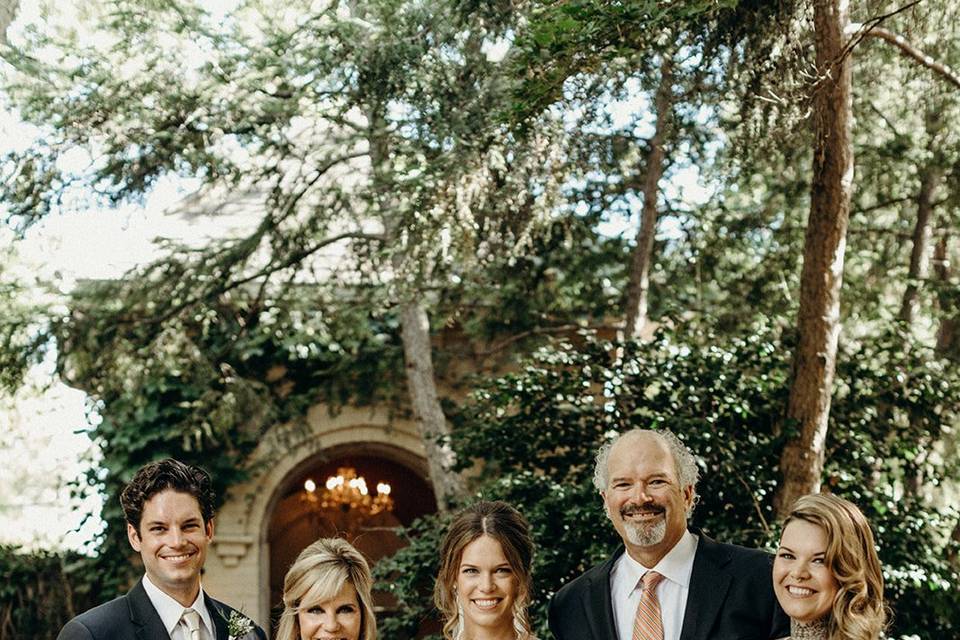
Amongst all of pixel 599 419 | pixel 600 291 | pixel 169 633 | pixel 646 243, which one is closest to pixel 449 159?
pixel 599 419

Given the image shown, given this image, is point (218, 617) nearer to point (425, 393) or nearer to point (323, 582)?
point (323, 582)

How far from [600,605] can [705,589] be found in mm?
381

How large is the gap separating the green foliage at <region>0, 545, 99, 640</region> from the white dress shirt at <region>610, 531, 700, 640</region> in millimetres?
8687

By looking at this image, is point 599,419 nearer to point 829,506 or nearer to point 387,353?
point 387,353

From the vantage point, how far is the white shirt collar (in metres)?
4.36

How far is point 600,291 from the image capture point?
37.5ft

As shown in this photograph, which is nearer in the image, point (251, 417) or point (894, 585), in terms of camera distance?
point (894, 585)

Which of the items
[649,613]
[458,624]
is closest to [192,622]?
[458,624]

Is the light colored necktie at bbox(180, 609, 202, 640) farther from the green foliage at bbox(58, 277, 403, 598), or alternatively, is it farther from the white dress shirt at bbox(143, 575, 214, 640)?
the green foliage at bbox(58, 277, 403, 598)

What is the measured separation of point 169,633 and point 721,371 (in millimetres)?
4898

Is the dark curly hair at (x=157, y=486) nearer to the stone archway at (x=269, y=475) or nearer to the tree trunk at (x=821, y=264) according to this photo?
the tree trunk at (x=821, y=264)

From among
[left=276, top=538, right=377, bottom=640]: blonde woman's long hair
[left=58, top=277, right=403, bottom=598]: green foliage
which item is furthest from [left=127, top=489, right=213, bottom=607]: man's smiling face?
[left=58, top=277, right=403, bottom=598]: green foliage

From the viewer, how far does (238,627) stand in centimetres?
419

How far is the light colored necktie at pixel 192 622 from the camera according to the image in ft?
13.5
